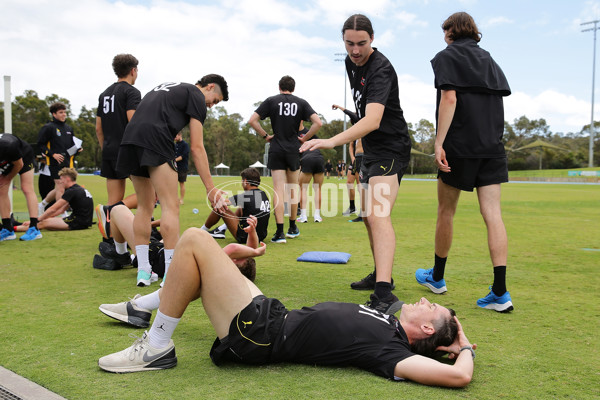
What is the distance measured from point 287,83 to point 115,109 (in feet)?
10.5

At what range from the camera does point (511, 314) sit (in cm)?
363

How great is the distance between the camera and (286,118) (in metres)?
7.72

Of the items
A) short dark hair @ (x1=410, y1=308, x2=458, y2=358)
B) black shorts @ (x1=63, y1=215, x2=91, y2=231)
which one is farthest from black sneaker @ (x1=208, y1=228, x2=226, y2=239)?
short dark hair @ (x1=410, y1=308, x2=458, y2=358)

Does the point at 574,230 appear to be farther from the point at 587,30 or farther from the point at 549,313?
the point at 587,30

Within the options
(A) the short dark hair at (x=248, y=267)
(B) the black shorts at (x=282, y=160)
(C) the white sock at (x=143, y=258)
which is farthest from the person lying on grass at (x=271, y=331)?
(B) the black shorts at (x=282, y=160)

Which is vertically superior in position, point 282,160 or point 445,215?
point 282,160

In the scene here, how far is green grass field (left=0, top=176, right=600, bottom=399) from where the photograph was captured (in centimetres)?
231

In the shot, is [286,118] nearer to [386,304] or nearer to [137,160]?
[137,160]

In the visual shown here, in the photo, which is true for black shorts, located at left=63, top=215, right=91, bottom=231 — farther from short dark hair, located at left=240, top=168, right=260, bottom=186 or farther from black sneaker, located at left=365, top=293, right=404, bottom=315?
black sneaker, located at left=365, top=293, right=404, bottom=315

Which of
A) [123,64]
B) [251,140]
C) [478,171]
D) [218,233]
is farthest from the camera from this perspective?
[251,140]

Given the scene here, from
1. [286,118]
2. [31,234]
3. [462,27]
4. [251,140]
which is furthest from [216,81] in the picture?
[251,140]

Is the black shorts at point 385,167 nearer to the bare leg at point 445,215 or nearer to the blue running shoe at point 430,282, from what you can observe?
the bare leg at point 445,215

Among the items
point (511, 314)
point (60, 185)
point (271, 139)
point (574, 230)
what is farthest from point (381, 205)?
point (60, 185)

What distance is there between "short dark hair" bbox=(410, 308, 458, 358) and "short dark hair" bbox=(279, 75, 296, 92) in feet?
19.4
